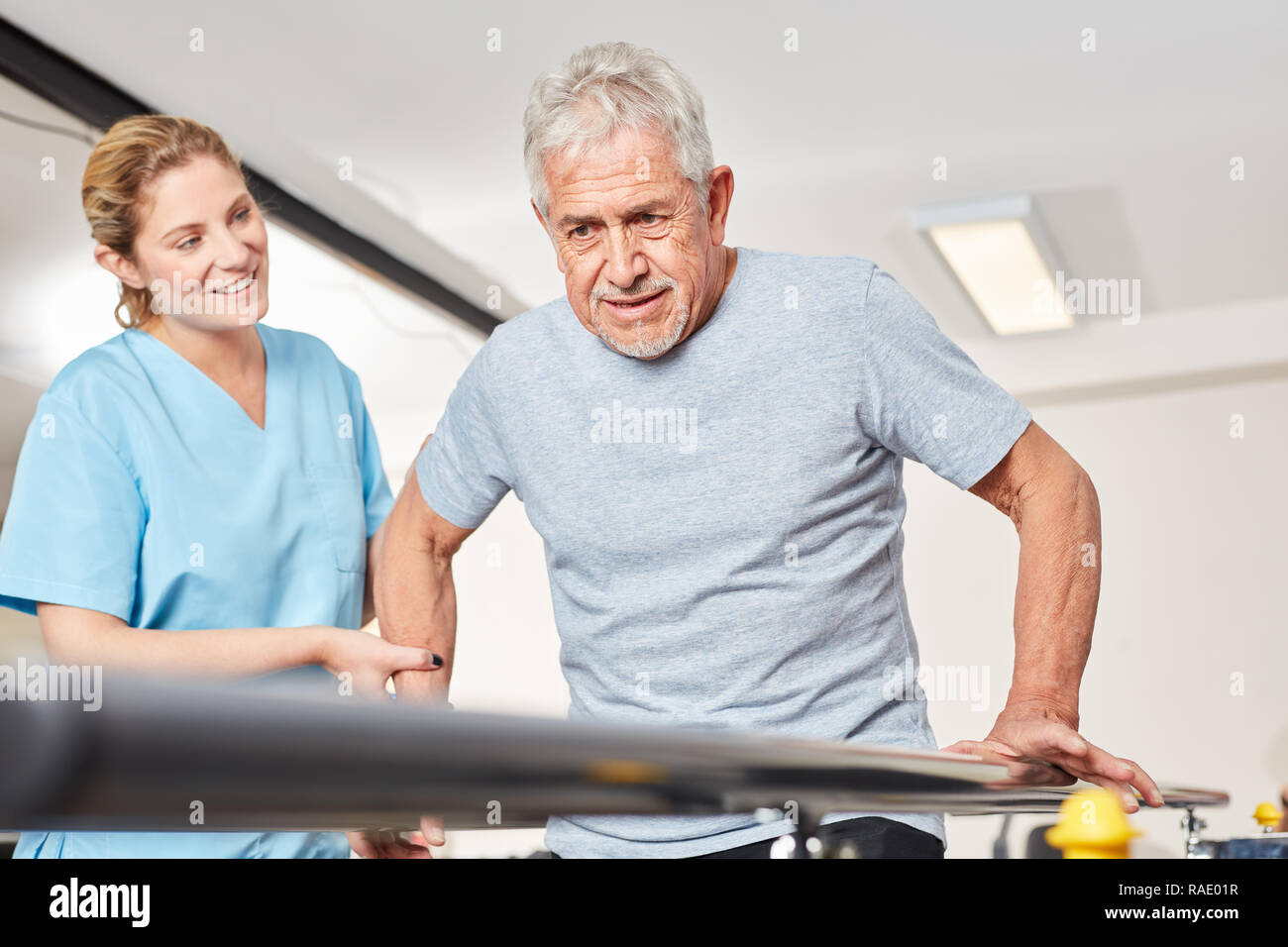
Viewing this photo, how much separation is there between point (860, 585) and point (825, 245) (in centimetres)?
407

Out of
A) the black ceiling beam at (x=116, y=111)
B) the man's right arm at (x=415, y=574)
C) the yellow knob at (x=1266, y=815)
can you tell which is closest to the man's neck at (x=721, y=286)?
the man's right arm at (x=415, y=574)

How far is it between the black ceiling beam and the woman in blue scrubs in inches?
55.2

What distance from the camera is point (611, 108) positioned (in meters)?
1.47

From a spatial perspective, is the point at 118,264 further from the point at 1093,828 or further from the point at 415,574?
the point at 1093,828

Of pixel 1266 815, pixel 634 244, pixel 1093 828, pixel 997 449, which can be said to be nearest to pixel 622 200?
pixel 634 244

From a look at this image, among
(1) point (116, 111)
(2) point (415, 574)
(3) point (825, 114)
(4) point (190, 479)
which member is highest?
(3) point (825, 114)

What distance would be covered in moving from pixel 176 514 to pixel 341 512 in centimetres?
23

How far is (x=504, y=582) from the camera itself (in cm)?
739

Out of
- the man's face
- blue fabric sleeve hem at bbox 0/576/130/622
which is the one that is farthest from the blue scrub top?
the man's face

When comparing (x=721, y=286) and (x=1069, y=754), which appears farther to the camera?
(x=721, y=286)

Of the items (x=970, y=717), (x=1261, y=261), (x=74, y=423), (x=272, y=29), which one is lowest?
(x=970, y=717)
